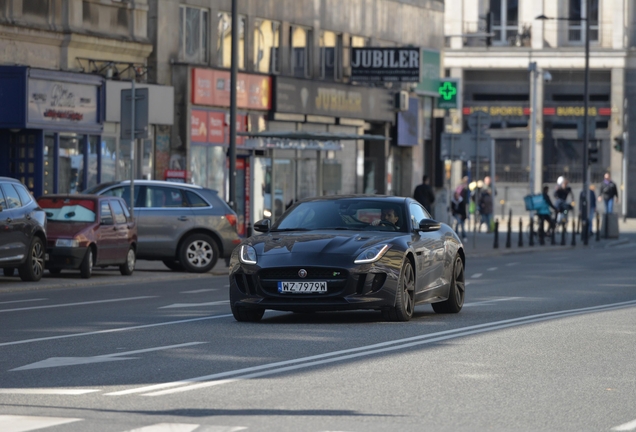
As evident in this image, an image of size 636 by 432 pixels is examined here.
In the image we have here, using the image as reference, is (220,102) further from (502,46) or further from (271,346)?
(502,46)

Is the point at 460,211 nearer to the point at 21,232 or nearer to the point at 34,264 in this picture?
the point at 34,264

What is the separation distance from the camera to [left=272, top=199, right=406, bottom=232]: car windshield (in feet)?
51.3

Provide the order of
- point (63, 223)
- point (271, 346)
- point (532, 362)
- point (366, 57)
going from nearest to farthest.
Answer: point (532, 362) → point (271, 346) → point (63, 223) → point (366, 57)

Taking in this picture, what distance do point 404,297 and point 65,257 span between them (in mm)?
10150

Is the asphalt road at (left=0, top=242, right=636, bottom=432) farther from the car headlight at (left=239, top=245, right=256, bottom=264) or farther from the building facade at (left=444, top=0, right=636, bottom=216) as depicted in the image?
the building facade at (left=444, top=0, right=636, bottom=216)

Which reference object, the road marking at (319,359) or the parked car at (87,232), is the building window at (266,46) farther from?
the road marking at (319,359)

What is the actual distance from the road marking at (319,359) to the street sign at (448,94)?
121ft

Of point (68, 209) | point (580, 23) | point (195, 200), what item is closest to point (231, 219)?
point (195, 200)

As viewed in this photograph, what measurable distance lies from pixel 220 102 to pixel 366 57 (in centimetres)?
831

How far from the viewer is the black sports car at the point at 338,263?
14.4 m

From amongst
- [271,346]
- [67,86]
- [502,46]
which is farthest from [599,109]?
[271,346]

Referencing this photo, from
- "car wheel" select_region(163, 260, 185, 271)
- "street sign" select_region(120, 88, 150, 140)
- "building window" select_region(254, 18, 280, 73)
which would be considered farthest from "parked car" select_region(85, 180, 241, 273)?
"building window" select_region(254, 18, 280, 73)

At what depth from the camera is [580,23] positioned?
240ft

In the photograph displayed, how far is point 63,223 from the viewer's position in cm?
2416
